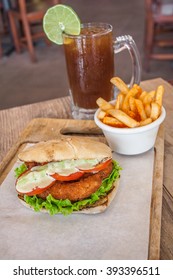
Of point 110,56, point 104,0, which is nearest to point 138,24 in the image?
point 104,0

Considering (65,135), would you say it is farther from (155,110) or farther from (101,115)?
(155,110)

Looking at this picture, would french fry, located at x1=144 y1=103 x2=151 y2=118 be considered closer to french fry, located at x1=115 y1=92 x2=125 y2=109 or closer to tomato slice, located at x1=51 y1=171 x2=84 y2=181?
french fry, located at x1=115 y1=92 x2=125 y2=109

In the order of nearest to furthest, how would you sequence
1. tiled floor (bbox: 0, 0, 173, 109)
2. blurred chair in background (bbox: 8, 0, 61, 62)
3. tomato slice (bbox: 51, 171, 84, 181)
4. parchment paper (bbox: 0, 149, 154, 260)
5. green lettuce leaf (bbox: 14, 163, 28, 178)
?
parchment paper (bbox: 0, 149, 154, 260) → tomato slice (bbox: 51, 171, 84, 181) → green lettuce leaf (bbox: 14, 163, 28, 178) → tiled floor (bbox: 0, 0, 173, 109) → blurred chair in background (bbox: 8, 0, 61, 62)

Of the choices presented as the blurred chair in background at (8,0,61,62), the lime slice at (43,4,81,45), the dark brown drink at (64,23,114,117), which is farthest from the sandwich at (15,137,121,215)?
the blurred chair in background at (8,0,61,62)

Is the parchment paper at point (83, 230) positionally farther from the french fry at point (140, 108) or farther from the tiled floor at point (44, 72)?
the tiled floor at point (44, 72)

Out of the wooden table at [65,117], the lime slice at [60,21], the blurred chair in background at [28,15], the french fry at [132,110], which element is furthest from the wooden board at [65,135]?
the blurred chair in background at [28,15]
